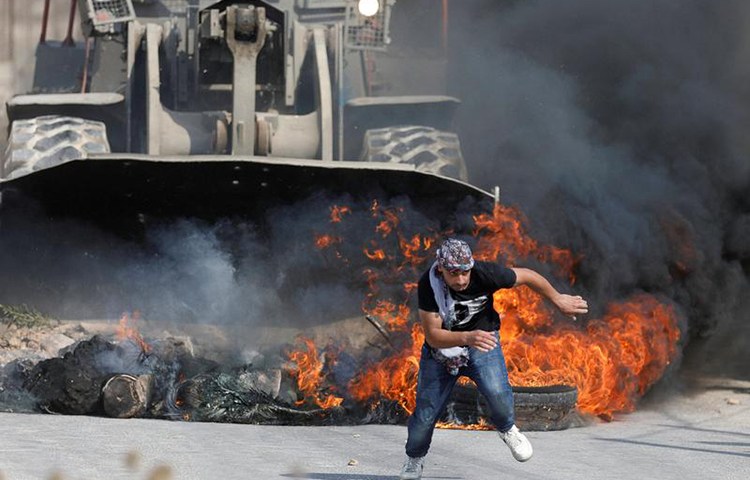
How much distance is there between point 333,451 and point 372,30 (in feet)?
21.6

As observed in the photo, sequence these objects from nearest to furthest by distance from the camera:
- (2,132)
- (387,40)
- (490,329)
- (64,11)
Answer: (490,329) < (387,40) < (2,132) < (64,11)

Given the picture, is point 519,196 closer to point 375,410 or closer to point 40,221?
point 375,410

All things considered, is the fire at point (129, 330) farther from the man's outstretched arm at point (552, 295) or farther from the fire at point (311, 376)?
the man's outstretched arm at point (552, 295)

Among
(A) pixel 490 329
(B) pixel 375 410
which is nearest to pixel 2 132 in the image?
(B) pixel 375 410

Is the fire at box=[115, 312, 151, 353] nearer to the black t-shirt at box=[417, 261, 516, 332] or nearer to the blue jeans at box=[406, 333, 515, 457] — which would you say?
the blue jeans at box=[406, 333, 515, 457]

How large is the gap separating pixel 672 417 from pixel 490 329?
473 centimetres

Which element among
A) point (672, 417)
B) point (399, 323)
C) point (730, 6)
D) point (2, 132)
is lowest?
point (672, 417)

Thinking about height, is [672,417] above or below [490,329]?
below

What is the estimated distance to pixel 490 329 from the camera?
7625mm

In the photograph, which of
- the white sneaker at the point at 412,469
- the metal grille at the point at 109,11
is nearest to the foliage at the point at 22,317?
the metal grille at the point at 109,11

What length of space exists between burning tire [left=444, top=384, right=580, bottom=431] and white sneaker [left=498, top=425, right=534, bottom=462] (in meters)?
2.50

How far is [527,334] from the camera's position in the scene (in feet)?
38.1

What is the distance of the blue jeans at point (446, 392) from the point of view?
763cm

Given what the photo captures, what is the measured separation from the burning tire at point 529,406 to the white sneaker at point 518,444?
2.50m
